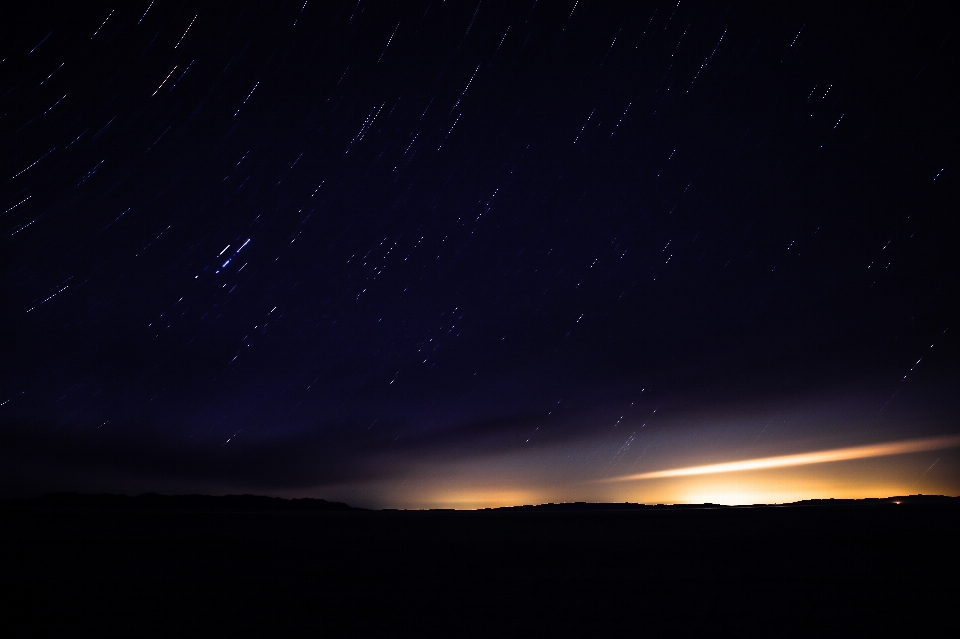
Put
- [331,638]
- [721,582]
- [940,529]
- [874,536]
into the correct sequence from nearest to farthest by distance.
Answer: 1. [331,638]
2. [721,582]
3. [874,536]
4. [940,529]

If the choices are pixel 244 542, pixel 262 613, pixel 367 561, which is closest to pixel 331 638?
pixel 262 613

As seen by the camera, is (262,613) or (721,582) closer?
(262,613)

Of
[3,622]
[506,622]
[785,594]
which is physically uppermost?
[785,594]

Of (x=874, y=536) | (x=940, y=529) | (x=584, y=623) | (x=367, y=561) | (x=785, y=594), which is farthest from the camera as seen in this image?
(x=940, y=529)

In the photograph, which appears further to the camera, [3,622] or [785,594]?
[785,594]

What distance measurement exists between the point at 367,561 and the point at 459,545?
4130 mm

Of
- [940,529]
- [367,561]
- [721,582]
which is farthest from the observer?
[940,529]

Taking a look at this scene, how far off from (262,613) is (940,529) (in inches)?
840

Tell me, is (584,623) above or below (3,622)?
above

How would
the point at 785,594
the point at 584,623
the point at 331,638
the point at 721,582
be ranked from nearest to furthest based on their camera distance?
the point at 331,638 < the point at 584,623 < the point at 785,594 < the point at 721,582

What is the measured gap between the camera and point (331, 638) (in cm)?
668

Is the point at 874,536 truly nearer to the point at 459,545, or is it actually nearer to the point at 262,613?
the point at 459,545

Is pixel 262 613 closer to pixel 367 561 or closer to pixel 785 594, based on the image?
pixel 367 561

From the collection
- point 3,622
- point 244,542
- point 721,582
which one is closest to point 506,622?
point 721,582
